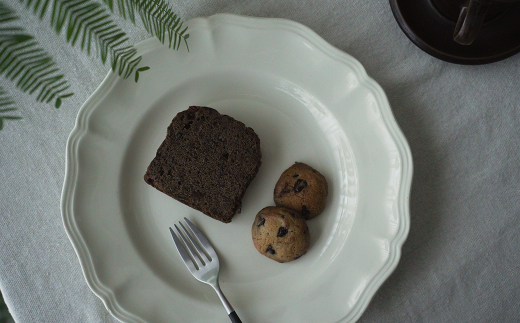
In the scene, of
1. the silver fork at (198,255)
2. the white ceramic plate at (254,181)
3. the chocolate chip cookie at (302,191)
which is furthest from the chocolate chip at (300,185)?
the silver fork at (198,255)

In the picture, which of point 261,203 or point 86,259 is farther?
point 261,203

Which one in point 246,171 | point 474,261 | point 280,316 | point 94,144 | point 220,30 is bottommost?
point 474,261

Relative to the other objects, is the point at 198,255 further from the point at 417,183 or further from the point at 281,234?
the point at 417,183

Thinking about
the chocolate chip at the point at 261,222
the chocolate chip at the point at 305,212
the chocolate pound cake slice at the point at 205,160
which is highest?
the chocolate pound cake slice at the point at 205,160

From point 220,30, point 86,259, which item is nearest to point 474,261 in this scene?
point 220,30

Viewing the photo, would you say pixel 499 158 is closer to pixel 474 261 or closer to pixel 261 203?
pixel 474 261

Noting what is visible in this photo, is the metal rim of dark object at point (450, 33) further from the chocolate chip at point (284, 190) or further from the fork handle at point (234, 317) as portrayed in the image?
the fork handle at point (234, 317)
